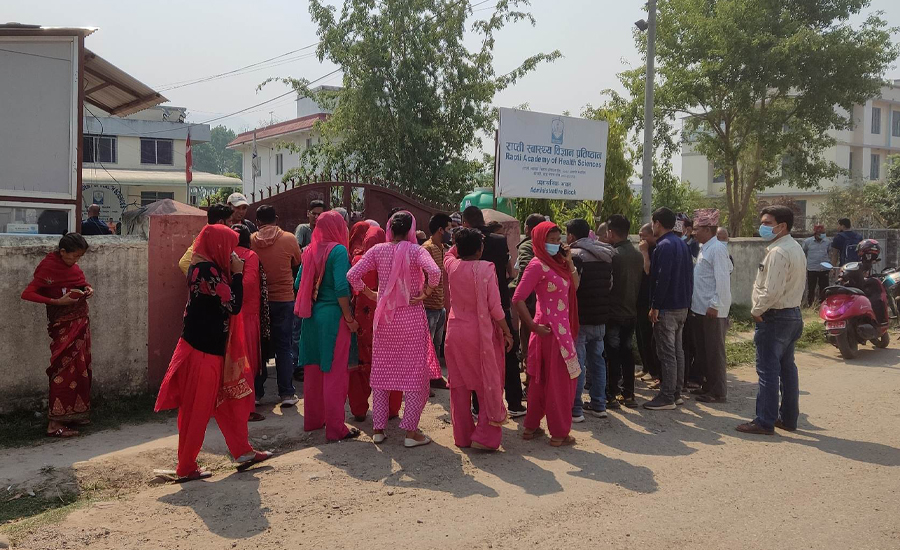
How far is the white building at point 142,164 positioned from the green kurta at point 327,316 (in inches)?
1078

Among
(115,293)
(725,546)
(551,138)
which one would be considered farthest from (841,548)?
(551,138)

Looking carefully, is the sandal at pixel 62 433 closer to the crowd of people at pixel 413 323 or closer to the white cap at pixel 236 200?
the crowd of people at pixel 413 323

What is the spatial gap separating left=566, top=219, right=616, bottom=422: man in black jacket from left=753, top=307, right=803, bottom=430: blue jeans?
131cm

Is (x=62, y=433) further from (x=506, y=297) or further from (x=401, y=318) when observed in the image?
(x=506, y=297)

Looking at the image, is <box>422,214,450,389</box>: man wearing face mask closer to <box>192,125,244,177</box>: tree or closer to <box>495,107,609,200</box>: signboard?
<box>495,107,609,200</box>: signboard

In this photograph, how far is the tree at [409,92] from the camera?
15258 millimetres

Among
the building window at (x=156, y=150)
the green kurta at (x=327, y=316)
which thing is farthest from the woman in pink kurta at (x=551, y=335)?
Result: the building window at (x=156, y=150)

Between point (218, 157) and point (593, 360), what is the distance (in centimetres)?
8707

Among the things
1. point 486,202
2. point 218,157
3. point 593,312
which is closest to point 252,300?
point 593,312

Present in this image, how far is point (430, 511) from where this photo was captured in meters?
4.47

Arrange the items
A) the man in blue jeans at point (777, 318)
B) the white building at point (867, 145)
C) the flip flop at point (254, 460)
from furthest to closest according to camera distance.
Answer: the white building at point (867, 145) < the man in blue jeans at point (777, 318) < the flip flop at point (254, 460)

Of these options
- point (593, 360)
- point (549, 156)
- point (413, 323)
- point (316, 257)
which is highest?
point (549, 156)

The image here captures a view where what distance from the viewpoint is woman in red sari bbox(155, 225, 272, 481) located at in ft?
16.3

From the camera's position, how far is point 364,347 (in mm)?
6328
